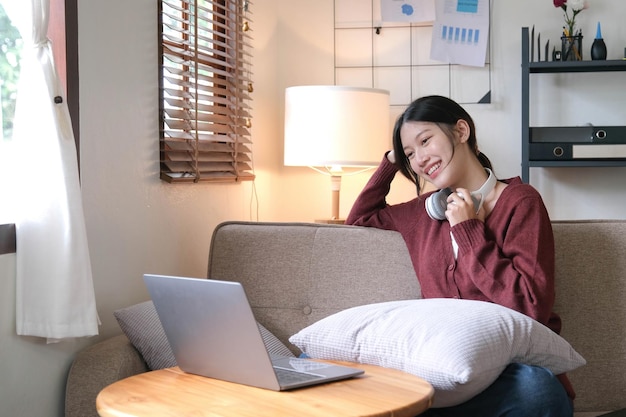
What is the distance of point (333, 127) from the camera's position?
3125 mm

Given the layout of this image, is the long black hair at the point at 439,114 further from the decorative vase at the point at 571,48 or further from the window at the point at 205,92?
the decorative vase at the point at 571,48

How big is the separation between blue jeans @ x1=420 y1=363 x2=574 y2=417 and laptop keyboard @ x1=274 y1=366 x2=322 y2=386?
0.39 metres

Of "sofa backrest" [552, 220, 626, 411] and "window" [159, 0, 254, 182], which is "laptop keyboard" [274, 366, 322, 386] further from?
"window" [159, 0, 254, 182]

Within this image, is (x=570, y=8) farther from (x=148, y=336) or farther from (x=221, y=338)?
(x=221, y=338)

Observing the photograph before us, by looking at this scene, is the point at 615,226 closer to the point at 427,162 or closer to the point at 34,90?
the point at 427,162

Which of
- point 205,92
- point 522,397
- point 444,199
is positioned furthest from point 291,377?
point 205,92

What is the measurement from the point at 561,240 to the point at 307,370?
0.88 metres

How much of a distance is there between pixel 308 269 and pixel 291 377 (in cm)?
80

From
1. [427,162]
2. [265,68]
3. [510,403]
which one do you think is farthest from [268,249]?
[265,68]

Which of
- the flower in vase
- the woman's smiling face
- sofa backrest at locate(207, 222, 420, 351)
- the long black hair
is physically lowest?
sofa backrest at locate(207, 222, 420, 351)

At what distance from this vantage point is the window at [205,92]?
2.58 metres

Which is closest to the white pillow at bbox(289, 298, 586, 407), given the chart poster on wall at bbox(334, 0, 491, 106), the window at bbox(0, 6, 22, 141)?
the window at bbox(0, 6, 22, 141)

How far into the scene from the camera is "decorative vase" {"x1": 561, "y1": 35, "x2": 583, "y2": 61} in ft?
11.1

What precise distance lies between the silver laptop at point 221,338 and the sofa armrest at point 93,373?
36 cm
